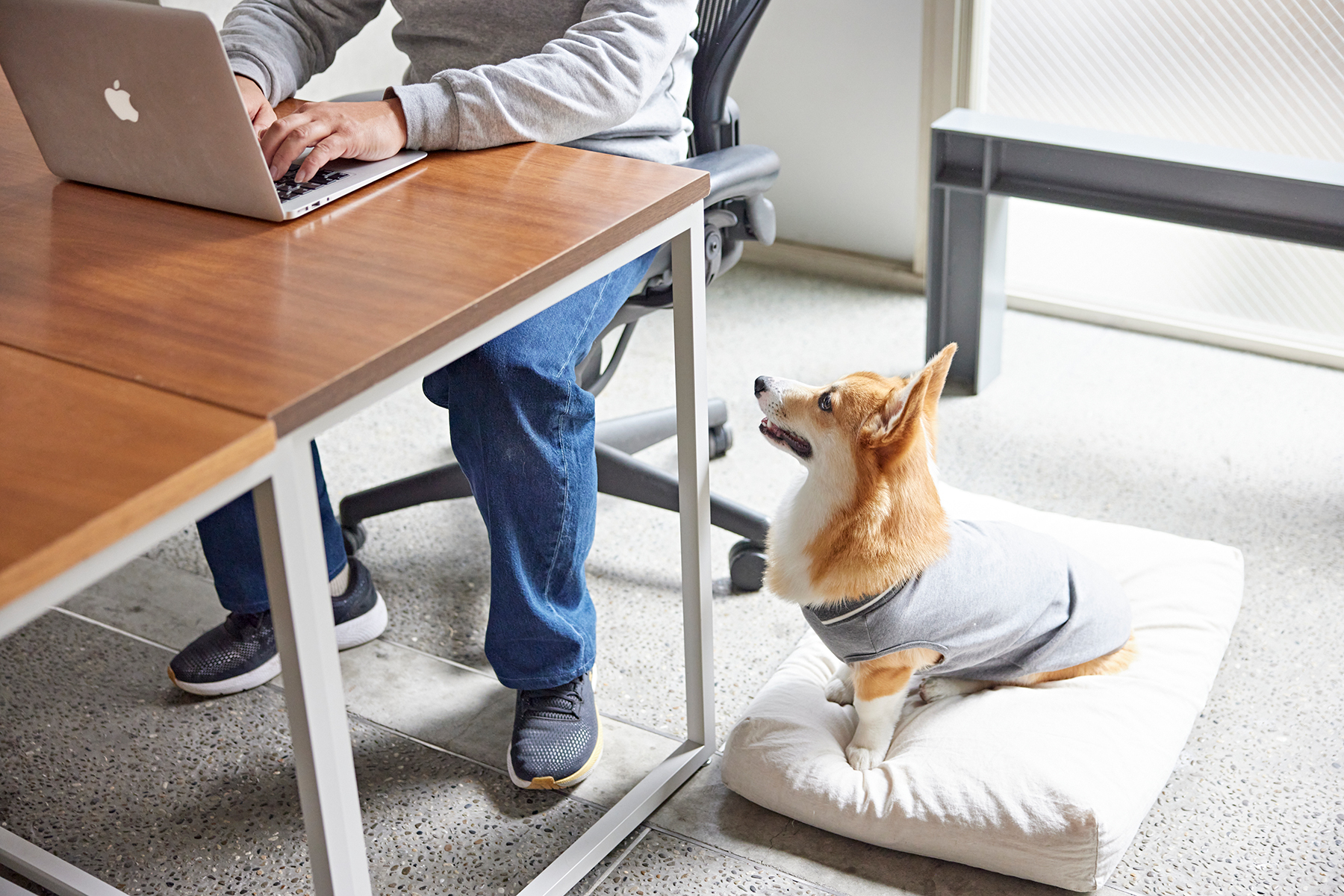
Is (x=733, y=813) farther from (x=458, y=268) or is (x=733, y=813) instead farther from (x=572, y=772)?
(x=458, y=268)

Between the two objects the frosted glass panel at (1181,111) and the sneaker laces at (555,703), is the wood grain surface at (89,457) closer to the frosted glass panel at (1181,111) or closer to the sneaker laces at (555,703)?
the sneaker laces at (555,703)

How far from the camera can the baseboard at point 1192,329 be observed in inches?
95.9

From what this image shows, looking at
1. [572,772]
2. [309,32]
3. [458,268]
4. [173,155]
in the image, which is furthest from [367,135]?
[572,772]

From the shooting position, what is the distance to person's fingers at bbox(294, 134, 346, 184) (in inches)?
48.1

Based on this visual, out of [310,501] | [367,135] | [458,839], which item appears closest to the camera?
[310,501]

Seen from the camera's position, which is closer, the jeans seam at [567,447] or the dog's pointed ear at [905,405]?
the dog's pointed ear at [905,405]

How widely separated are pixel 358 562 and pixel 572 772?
1.69 feet

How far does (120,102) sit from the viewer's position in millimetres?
1130

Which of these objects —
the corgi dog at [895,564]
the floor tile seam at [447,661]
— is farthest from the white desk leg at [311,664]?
the floor tile seam at [447,661]

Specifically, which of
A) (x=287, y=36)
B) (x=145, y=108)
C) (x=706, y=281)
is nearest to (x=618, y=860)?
(x=706, y=281)

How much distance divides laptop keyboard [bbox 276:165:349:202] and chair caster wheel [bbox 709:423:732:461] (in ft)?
3.41

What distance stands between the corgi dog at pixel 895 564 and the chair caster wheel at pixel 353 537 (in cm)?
84

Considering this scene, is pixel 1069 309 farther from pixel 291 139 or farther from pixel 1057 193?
pixel 291 139

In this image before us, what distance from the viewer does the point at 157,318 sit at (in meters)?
0.98
